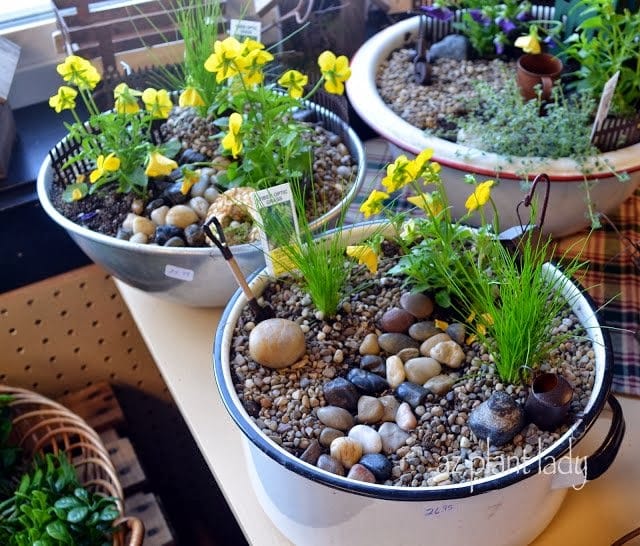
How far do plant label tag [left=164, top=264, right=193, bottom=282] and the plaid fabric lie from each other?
0.82 feet

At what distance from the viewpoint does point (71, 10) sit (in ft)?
3.93

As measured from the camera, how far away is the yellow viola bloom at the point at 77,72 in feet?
3.28

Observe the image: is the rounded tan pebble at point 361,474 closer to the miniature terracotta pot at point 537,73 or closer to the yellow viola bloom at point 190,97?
the yellow viola bloom at point 190,97

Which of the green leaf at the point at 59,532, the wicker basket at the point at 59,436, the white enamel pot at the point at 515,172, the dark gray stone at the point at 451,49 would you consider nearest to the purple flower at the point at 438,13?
the dark gray stone at the point at 451,49

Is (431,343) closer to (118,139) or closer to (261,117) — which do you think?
(261,117)

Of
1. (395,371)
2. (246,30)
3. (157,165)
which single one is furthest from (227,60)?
(395,371)

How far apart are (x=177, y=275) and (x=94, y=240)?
126mm

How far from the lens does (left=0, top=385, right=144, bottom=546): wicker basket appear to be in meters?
1.12

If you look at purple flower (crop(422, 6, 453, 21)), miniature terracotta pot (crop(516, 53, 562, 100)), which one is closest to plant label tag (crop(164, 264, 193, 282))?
miniature terracotta pot (crop(516, 53, 562, 100))

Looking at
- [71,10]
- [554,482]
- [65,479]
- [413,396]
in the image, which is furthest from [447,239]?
[71,10]

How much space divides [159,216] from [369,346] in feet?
1.29

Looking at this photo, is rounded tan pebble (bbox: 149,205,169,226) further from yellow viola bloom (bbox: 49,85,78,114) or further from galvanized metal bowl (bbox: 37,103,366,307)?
yellow viola bloom (bbox: 49,85,78,114)

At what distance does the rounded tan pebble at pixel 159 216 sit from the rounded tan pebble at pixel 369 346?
0.37 metres

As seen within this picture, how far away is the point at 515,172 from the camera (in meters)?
0.99
